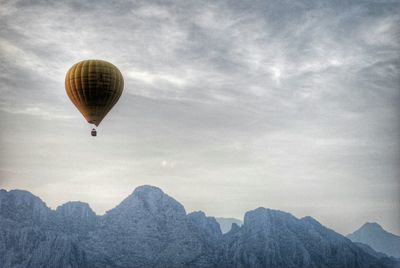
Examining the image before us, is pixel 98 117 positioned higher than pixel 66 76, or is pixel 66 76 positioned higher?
pixel 66 76

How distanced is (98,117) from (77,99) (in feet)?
23.7

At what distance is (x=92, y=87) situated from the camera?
390 ft

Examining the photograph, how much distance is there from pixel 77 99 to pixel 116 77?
1166 centimetres

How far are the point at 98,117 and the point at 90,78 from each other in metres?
10.3

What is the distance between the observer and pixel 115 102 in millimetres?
125750

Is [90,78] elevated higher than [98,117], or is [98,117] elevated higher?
[90,78]

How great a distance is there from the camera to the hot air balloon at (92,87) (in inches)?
4685

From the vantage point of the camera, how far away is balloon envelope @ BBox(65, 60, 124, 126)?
390 ft

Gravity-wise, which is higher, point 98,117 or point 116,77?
point 116,77

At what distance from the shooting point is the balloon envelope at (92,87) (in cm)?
11900

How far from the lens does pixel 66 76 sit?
403 feet

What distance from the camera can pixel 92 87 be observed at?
390 ft

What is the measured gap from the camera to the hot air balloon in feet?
390

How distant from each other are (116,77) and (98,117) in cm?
1169
